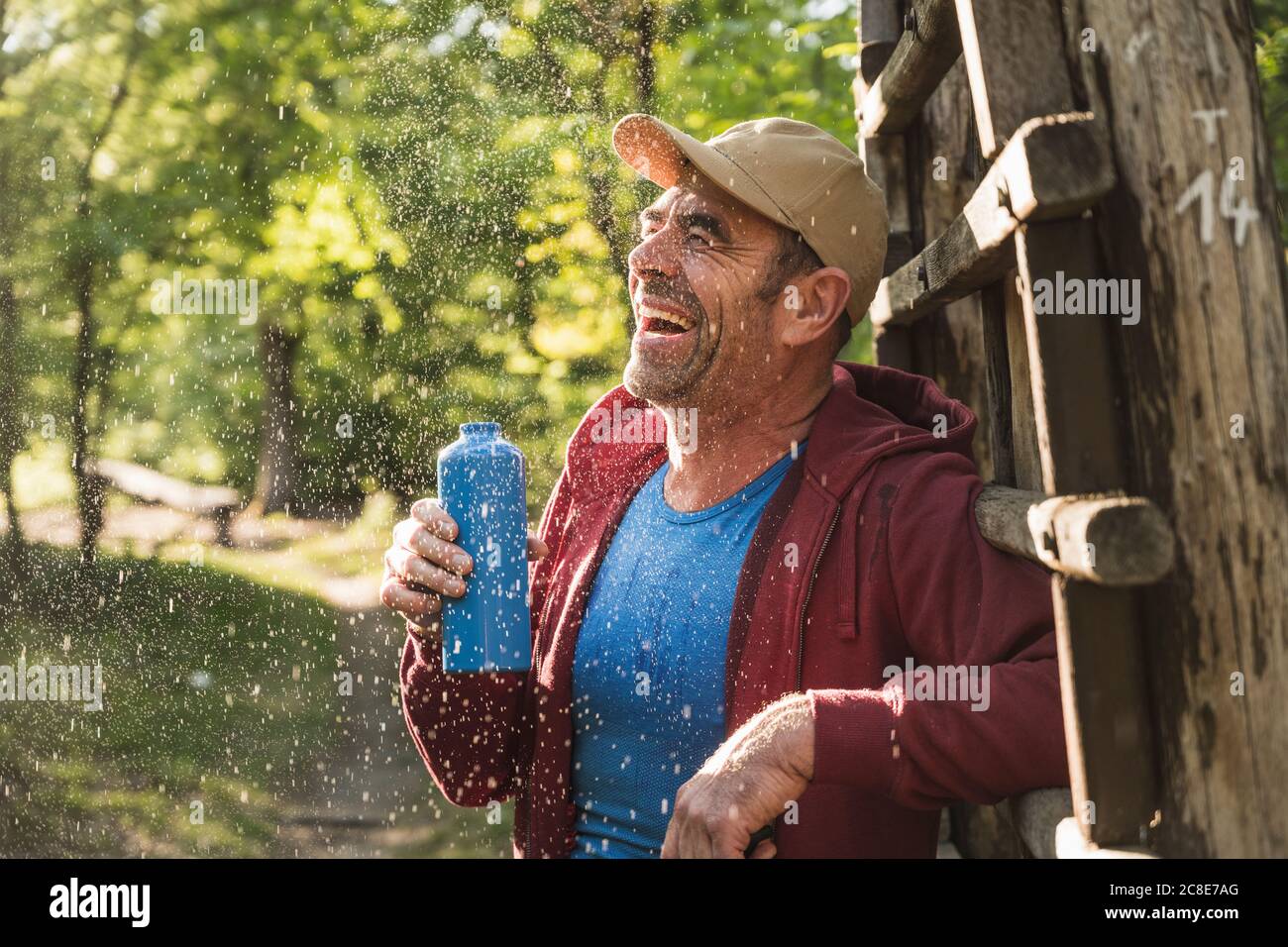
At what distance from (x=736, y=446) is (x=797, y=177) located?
0.57m

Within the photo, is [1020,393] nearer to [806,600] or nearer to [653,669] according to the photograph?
[806,600]

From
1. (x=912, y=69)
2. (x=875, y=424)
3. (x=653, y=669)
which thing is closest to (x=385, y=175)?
(x=912, y=69)

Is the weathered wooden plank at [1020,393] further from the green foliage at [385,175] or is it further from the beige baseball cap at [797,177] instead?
the green foliage at [385,175]

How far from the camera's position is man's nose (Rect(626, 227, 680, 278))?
264 centimetres

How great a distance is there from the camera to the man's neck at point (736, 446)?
8.59ft

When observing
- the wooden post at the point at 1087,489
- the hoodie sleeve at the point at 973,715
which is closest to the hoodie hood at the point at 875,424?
the hoodie sleeve at the point at 973,715

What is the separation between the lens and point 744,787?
1.93 m

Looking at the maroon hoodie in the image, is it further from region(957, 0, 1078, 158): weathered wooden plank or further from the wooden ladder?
region(957, 0, 1078, 158): weathered wooden plank

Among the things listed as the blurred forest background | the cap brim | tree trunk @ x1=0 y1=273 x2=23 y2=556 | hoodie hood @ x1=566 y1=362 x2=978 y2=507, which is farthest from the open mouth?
tree trunk @ x1=0 y1=273 x2=23 y2=556

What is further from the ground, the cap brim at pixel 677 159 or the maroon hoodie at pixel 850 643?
the cap brim at pixel 677 159

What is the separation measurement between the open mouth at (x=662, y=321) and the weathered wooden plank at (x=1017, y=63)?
0.92 meters

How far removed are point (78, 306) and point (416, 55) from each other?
12.5 ft

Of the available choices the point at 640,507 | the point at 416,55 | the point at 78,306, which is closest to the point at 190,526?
the point at 78,306
